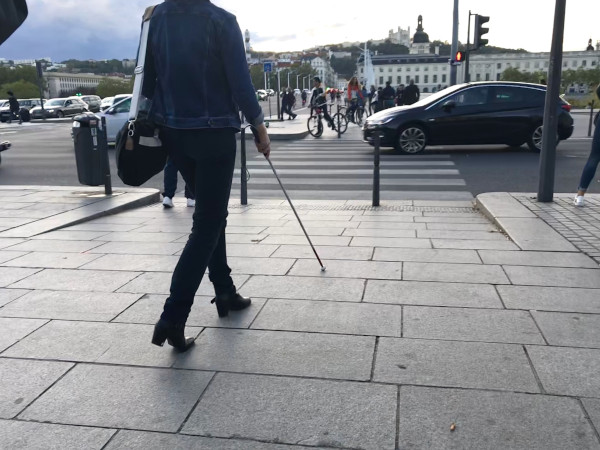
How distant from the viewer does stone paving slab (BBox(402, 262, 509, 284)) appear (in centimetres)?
424

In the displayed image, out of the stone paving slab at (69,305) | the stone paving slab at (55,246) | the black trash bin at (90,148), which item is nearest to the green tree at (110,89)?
the black trash bin at (90,148)

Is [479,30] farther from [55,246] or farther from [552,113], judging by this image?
[55,246]

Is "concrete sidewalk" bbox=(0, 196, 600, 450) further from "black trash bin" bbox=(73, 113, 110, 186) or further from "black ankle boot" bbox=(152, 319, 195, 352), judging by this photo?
"black trash bin" bbox=(73, 113, 110, 186)

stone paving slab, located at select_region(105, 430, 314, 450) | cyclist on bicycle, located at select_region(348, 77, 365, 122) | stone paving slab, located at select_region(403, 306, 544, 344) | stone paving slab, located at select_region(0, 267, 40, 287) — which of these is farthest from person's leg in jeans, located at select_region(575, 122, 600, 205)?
cyclist on bicycle, located at select_region(348, 77, 365, 122)

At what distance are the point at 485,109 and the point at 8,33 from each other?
42.4ft

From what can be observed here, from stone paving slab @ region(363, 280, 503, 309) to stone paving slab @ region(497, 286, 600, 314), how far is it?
0.32 feet

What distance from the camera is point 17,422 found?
2.43 metres

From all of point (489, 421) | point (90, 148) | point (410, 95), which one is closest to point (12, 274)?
point (489, 421)

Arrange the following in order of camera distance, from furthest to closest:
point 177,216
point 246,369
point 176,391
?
point 177,216 < point 246,369 < point 176,391

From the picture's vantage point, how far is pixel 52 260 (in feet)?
16.5

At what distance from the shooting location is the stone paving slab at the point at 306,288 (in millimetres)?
3930

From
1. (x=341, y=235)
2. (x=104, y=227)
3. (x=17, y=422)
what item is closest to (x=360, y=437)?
(x=17, y=422)

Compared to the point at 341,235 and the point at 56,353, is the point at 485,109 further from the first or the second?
the point at 56,353

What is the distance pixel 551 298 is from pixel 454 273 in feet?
2.55
